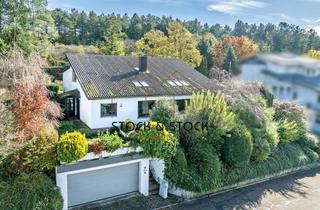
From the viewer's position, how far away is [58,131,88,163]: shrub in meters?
13.3

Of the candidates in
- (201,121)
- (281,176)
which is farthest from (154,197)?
(281,176)

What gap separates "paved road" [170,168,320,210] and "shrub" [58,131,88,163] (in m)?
6.20

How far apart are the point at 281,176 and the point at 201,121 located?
8373 millimetres

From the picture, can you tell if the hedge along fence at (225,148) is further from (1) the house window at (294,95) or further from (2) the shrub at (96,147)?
(1) the house window at (294,95)

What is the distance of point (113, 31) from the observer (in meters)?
44.1

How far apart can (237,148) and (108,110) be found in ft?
31.9

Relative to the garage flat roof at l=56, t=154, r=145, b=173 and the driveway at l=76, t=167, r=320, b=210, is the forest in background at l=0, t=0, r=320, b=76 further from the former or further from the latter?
the driveway at l=76, t=167, r=320, b=210

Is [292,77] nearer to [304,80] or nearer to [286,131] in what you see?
[304,80]

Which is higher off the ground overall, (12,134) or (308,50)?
(308,50)

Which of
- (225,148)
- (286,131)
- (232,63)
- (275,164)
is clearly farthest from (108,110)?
(232,63)

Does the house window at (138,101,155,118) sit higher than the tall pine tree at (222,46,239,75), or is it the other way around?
the tall pine tree at (222,46,239,75)

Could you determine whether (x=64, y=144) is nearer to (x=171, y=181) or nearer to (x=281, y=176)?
(x=171, y=181)

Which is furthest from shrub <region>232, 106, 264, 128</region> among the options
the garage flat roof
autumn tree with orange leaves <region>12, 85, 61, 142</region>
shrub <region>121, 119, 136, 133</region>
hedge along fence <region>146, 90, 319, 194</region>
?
autumn tree with orange leaves <region>12, 85, 61, 142</region>

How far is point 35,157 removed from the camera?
42.5 feet
